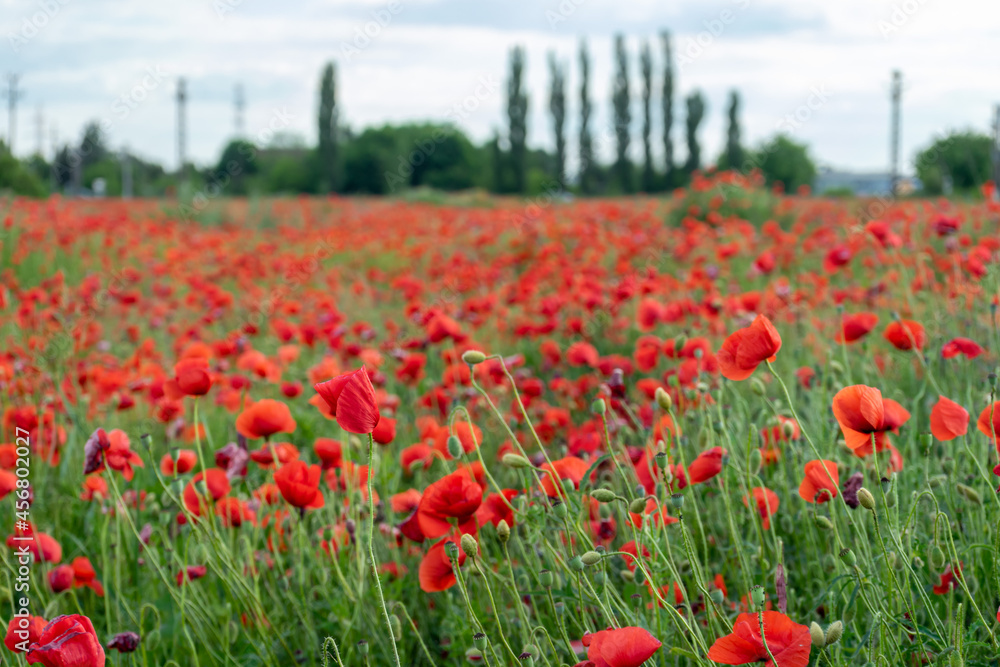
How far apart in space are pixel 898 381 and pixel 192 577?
87.7 inches

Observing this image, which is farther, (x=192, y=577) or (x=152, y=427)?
(x=152, y=427)

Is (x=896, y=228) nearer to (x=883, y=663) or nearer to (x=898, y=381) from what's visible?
(x=898, y=381)

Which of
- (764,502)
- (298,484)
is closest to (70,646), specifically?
(298,484)

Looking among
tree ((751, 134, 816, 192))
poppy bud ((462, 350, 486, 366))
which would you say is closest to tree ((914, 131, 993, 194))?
poppy bud ((462, 350, 486, 366))

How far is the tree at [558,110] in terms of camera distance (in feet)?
Answer: 111

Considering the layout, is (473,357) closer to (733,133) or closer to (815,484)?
(815,484)

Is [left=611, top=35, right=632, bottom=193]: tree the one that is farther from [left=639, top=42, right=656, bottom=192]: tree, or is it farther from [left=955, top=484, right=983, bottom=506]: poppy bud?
[left=955, top=484, right=983, bottom=506]: poppy bud

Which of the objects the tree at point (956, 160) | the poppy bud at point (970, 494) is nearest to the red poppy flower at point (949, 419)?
the poppy bud at point (970, 494)

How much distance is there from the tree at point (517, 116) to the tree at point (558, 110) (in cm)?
125

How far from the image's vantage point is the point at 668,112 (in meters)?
33.6

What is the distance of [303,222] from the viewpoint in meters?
11.9

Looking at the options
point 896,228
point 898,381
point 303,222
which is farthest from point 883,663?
point 303,222

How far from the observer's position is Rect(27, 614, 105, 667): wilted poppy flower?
957 mm

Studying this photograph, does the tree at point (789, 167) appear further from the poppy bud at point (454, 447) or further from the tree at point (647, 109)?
the poppy bud at point (454, 447)
